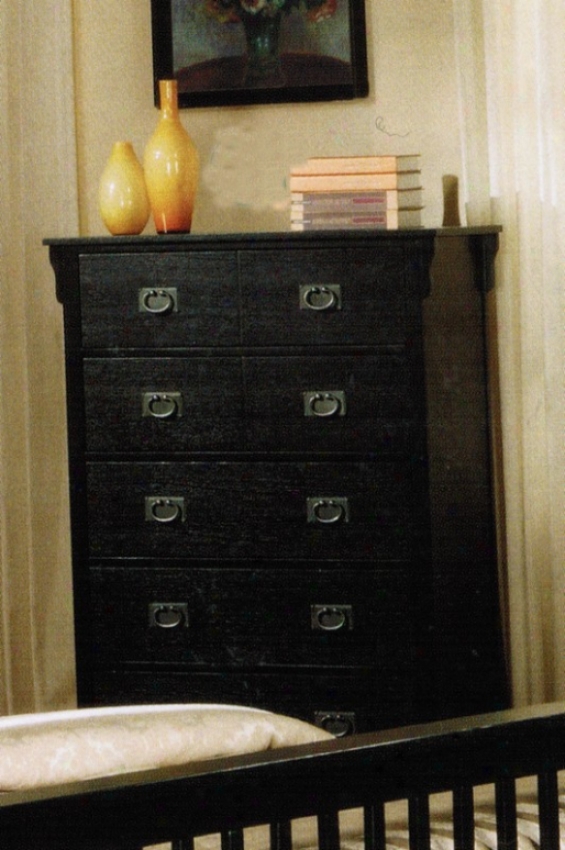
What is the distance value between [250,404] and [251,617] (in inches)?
17.1

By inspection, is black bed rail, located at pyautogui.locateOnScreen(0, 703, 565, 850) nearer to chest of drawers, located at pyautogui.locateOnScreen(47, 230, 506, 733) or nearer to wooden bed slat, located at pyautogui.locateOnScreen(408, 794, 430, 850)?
wooden bed slat, located at pyautogui.locateOnScreen(408, 794, 430, 850)

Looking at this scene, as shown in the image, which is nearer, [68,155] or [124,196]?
[124,196]

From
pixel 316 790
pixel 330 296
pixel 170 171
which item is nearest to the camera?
pixel 316 790

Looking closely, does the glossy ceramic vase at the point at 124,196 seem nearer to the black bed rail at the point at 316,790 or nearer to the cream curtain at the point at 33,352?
the cream curtain at the point at 33,352

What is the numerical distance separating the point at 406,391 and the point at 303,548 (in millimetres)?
379

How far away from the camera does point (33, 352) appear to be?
3148 millimetres

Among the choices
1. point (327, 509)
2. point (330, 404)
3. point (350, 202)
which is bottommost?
point (327, 509)

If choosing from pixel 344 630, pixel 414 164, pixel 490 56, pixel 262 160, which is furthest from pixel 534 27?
pixel 344 630

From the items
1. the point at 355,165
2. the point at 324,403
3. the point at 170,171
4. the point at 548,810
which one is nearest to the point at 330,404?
the point at 324,403

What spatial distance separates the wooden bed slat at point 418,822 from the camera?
912 mm

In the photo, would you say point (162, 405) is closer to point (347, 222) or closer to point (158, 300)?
point (158, 300)

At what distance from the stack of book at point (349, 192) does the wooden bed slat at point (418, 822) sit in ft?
6.03

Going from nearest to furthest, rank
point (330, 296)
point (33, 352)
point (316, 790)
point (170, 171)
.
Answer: point (316, 790), point (330, 296), point (170, 171), point (33, 352)

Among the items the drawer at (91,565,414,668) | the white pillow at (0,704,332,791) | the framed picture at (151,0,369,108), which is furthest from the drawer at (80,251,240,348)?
the white pillow at (0,704,332,791)
